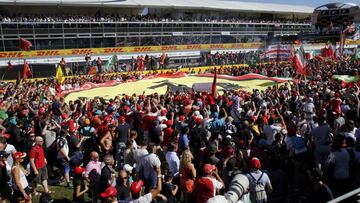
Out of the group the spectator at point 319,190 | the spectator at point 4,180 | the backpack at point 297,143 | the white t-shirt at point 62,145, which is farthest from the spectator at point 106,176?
the backpack at point 297,143

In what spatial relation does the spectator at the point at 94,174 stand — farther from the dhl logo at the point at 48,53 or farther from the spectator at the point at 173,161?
the dhl logo at the point at 48,53

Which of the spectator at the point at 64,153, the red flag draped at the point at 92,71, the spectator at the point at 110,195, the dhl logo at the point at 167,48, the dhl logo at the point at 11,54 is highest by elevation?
the spectator at the point at 110,195

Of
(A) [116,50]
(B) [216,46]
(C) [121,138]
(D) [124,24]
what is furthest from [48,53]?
(C) [121,138]

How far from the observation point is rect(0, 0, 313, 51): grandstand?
4159 centimetres

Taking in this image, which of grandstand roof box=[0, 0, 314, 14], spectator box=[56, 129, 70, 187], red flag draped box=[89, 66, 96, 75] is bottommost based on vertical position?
red flag draped box=[89, 66, 96, 75]

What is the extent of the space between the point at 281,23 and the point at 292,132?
2581 inches

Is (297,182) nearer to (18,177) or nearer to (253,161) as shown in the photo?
(253,161)

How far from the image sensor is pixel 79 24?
44.2 m

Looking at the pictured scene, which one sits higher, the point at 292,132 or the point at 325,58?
the point at 292,132

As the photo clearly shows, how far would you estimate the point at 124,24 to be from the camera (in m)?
48.2

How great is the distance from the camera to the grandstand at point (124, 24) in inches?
1638

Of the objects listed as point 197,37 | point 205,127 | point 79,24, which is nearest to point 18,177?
point 205,127

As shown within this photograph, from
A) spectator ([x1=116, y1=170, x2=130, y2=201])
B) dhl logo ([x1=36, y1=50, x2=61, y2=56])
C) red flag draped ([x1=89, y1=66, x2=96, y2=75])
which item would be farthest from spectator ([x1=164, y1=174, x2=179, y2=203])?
dhl logo ([x1=36, y1=50, x2=61, y2=56])

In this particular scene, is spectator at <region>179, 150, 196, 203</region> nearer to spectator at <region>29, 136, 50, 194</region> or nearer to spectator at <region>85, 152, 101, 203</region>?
spectator at <region>85, 152, 101, 203</region>
